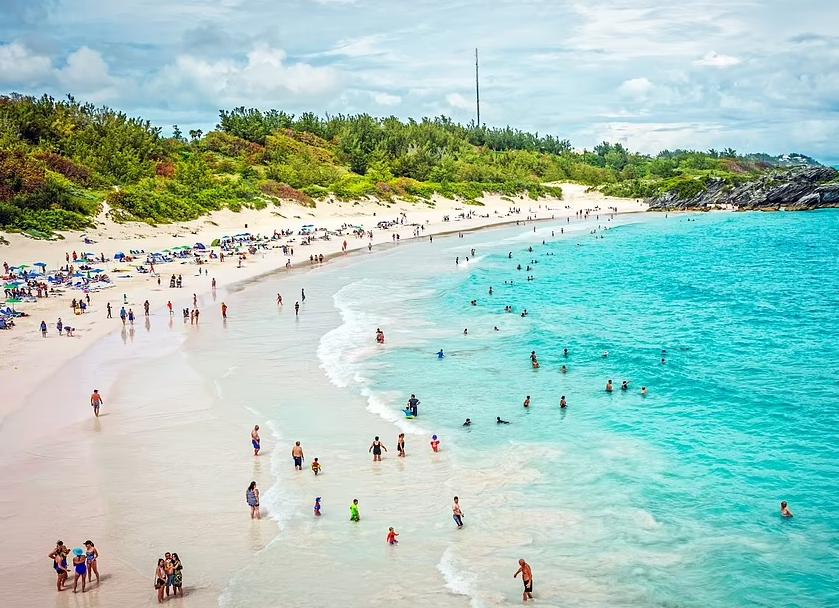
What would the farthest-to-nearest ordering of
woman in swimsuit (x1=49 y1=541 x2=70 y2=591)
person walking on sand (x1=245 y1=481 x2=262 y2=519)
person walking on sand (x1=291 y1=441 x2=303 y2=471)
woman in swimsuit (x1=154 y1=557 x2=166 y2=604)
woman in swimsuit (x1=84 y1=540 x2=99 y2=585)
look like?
1. person walking on sand (x1=291 y1=441 x2=303 y2=471)
2. person walking on sand (x1=245 y1=481 x2=262 y2=519)
3. woman in swimsuit (x1=84 y1=540 x2=99 y2=585)
4. woman in swimsuit (x1=49 y1=541 x2=70 y2=591)
5. woman in swimsuit (x1=154 y1=557 x2=166 y2=604)

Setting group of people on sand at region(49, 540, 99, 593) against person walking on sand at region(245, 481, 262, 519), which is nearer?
group of people on sand at region(49, 540, 99, 593)

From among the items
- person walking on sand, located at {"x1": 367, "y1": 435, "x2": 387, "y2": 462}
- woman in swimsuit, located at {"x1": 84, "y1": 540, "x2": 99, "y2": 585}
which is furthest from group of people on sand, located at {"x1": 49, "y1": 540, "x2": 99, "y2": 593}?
person walking on sand, located at {"x1": 367, "y1": 435, "x2": 387, "y2": 462}

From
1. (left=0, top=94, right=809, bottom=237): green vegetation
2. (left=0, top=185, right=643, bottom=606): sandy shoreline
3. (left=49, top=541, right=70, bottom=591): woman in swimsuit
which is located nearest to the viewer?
(left=49, top=541, right=70, bottom=591): woman in swimsuit

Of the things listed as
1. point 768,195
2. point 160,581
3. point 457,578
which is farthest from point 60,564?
point 768,195

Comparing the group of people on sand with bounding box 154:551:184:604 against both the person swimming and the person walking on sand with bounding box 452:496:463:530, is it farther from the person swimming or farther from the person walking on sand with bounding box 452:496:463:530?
the person walking on sand with bounding box 452:496:463:530

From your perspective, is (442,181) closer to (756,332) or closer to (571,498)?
(756,332)
